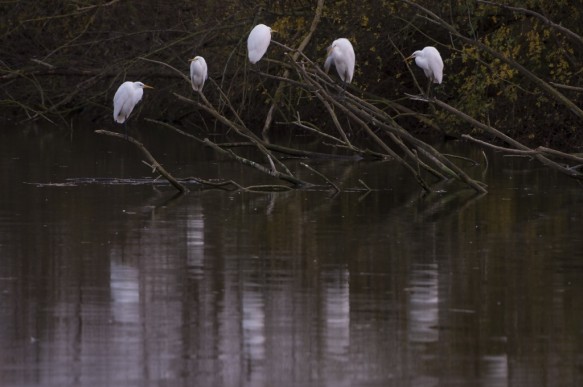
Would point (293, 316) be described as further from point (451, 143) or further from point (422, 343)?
point (451, 143)

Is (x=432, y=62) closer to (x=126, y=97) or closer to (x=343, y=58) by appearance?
(x=343, y=58)

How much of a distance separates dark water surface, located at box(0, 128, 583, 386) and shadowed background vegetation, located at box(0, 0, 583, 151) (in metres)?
7.25

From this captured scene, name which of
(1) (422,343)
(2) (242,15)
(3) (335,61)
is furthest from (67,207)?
(2) (242,15)

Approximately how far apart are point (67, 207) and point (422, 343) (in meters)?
7.27

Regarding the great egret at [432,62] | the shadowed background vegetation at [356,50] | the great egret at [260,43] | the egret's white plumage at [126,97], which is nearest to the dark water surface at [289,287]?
the great egret at [432,62]

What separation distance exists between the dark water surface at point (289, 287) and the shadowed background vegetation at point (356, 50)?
7.25 meters

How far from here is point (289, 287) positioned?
9.03 m

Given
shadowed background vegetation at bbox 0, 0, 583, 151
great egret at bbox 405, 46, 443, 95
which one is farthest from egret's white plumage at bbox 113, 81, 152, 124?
great egret at bbox 405, 46, 443, 95

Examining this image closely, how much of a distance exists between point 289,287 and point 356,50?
16832 mm

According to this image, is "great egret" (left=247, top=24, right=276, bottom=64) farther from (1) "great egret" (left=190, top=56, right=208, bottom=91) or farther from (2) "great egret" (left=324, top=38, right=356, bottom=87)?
(1) "great egret" (left=190, top=56, right=208, bottom=91)

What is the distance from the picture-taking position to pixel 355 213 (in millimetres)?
13820

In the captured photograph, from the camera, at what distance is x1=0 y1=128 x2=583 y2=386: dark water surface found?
22.0 ft

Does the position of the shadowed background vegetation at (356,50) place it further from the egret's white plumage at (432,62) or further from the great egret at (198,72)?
the egret's white plumage at (432,62)

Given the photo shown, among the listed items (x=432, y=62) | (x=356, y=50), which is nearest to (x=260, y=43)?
(x=432, y=62)
